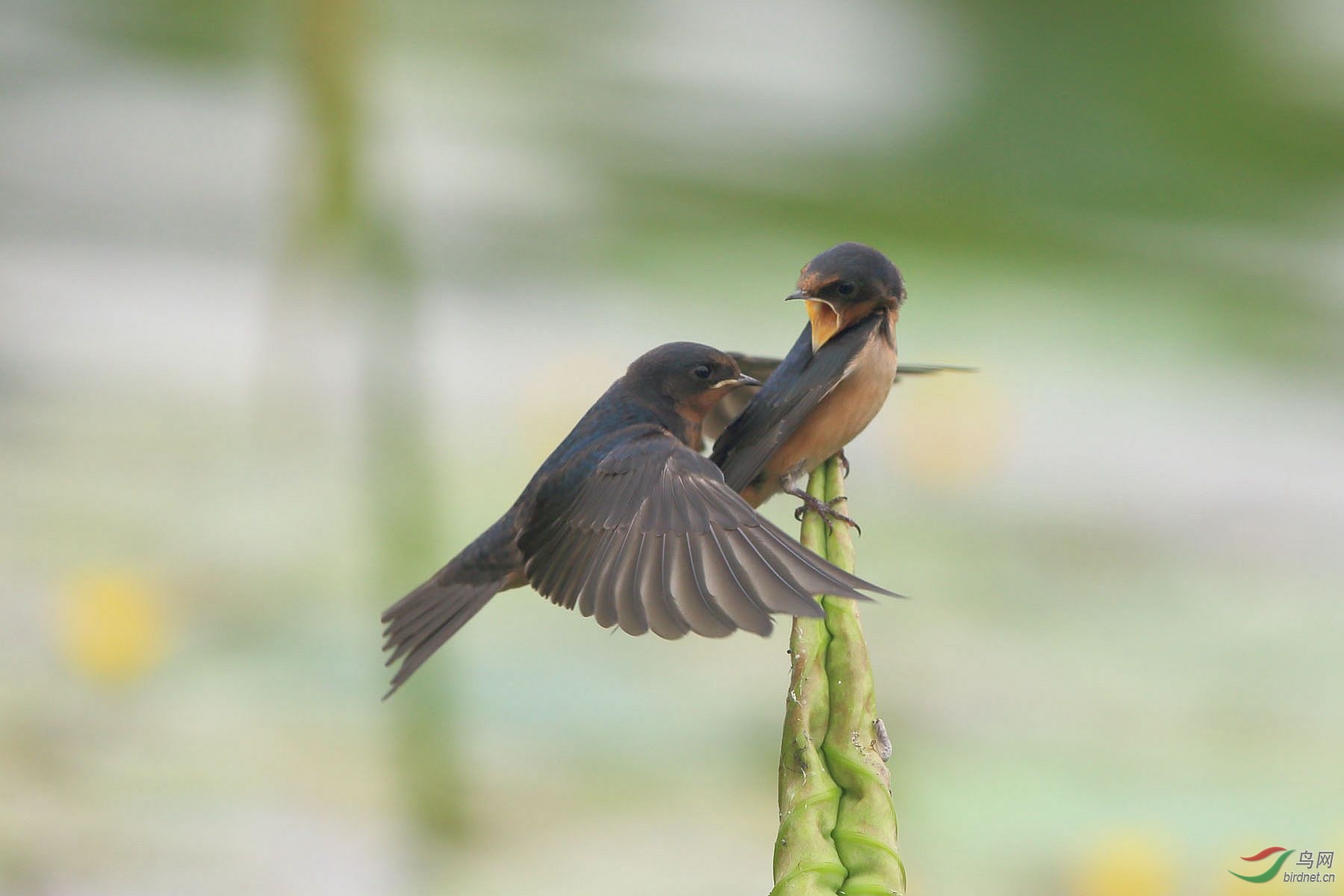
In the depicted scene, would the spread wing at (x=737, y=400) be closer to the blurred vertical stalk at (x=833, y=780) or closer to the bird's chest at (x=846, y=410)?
the bird's chest at (x=846, y=410)

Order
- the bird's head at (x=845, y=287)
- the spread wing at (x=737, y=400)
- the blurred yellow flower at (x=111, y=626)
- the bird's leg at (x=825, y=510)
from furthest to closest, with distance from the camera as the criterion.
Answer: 1. the blurred yellow flower at (x=111, y=626)
2. the spread wing at (x=737, y=400)
3. the bird's head at (x=845, y=287)
4. the bird's leg at (x=825, y=510)

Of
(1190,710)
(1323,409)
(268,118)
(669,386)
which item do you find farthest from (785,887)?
(268,118)

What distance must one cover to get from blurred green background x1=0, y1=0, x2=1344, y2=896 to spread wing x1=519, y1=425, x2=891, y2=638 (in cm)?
74

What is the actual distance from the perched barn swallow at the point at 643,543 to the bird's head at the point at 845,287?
2.8 inches

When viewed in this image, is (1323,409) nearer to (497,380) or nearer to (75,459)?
(497,380)

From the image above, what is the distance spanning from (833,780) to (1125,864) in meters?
1.13

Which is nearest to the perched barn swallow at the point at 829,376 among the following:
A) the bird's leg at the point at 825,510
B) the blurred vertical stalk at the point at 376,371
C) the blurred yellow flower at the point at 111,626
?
the bird's leg at the point at 825,510

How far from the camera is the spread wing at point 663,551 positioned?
63 cm

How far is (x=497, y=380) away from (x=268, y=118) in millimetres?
668

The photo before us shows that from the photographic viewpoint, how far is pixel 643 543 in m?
0.77

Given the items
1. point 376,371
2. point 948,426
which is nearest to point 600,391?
point 376,371

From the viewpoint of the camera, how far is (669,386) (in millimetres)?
928

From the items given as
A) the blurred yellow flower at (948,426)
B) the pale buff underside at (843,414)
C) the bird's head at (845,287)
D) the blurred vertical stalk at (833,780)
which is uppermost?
the blurred yellow flower at (948,426)

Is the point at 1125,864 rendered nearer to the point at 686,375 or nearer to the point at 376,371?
the point at 686,375
